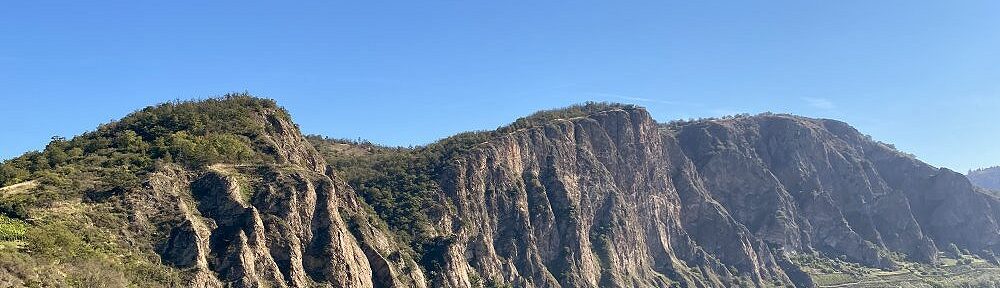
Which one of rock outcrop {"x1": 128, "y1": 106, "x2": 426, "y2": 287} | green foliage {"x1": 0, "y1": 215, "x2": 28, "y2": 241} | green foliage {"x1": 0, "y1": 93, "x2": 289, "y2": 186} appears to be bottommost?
green foliage {"x1": 0, "y1": 215, "x2": 28, "y2": 241}

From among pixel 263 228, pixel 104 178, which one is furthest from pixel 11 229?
pixel 263 228

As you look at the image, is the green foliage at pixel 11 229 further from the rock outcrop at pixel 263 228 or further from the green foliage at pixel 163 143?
the green foliage at pixel 163 143

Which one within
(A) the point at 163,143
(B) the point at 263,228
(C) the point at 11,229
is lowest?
(C) the point at 11,229

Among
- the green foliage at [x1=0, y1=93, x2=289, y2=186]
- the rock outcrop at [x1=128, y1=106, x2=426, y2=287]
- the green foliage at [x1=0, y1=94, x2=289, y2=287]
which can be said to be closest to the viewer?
the green foliage at [x1=0, y1=94, x2=289, y2=287]

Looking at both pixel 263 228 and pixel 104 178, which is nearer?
pixel 104 178

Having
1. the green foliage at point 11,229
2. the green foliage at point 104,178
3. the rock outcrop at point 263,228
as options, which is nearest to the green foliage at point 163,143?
the green foliage at point 104,178

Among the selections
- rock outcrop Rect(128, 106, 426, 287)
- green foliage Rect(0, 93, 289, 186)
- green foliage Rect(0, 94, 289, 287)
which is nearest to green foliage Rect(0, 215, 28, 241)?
green foliage Rect(0, 94, 289, 287)

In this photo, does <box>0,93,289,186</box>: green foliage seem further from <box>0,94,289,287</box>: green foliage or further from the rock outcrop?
the rock outcrop

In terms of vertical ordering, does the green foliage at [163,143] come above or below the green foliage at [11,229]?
above

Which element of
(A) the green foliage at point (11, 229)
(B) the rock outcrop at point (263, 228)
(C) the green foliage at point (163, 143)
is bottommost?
(A) the green foliage at point (11, 229)

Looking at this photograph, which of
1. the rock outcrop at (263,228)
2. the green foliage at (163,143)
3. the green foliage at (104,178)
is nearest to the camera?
the green foliage at (104,178)

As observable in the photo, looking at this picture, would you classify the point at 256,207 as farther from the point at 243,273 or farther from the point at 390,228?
the point at 390,228

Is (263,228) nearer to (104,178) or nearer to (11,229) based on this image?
(104,178)

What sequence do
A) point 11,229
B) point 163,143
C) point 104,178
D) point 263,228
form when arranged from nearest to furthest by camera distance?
point 11,229, point 104,178, point 263,228, point 163,143
